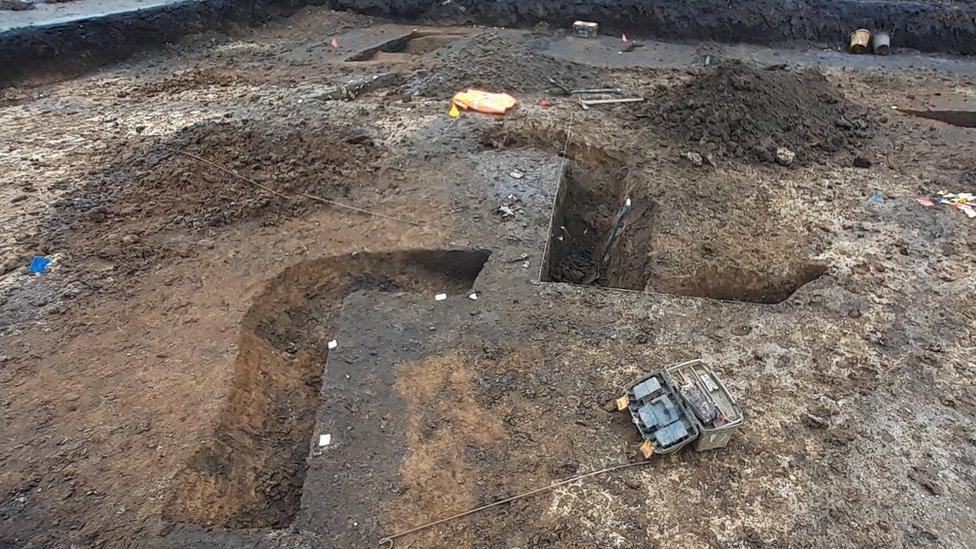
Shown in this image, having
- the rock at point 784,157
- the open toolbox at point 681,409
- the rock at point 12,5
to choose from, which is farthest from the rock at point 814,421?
the rock at point 12,5

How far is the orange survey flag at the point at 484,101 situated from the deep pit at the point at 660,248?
4.27 feet

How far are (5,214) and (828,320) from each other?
22.1 feet

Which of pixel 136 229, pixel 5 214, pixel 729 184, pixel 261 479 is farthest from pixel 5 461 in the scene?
pixel 729 184

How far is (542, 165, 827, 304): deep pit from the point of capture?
4777 millimetres

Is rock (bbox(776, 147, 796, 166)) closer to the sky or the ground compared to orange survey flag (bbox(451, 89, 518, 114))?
closer to the ground

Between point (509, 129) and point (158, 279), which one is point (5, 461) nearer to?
point (158, 279)

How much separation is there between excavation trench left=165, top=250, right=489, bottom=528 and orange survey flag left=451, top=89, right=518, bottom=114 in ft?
8.36

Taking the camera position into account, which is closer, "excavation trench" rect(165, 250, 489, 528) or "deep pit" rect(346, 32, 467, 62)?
"excavation trench" rect(165, 250, 489, 528)

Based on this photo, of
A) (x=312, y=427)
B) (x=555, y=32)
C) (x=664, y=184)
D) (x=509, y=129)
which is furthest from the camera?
(x=555, y=32)

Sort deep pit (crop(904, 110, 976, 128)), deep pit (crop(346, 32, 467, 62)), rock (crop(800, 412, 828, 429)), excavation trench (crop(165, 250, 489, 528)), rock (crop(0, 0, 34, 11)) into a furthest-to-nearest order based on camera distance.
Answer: deep pit (crop(346, 32, 467, 62)) → rock (crop(0, 0, 34, 11)) → deep pit (crop(904, 110, 976, 128)) → rock (crop(800, 412, 828, 429)) → excavation trench (crop(165, 250, 489, 528))

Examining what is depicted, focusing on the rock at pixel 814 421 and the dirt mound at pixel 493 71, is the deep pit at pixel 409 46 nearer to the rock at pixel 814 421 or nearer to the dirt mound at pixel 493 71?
the dirt mound at pixel 493 71

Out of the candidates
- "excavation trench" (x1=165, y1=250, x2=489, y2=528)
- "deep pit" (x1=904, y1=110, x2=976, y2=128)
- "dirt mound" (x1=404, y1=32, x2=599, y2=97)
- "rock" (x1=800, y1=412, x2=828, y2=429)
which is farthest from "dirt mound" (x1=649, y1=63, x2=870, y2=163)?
"rock" (x1=800, y1=412, x2=828, y2=429)

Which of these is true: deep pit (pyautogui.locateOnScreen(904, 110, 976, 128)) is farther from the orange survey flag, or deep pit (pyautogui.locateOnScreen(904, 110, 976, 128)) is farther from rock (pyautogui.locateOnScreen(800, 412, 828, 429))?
rock (pyautogui.locateOnScreen(800, 412, 828, 429))

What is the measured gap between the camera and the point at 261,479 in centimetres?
354
